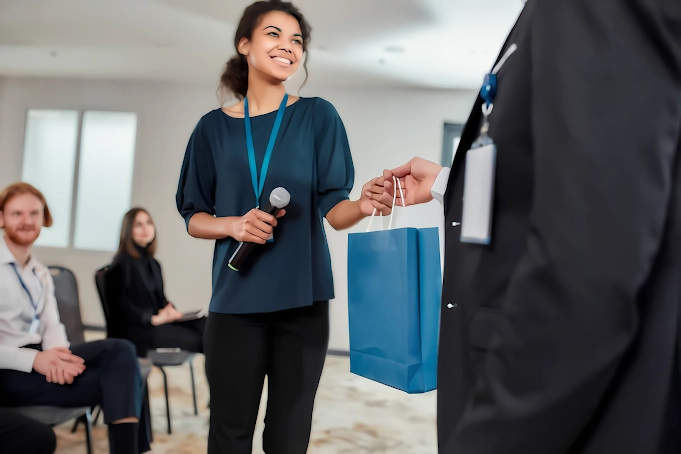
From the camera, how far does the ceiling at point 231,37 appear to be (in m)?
4.12

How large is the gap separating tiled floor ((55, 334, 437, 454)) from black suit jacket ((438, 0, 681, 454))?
2496mm

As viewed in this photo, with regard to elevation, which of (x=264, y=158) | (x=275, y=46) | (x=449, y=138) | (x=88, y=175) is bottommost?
Result: (x=264, y=158)

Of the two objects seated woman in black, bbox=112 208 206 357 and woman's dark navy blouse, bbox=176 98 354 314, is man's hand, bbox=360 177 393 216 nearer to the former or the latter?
woman's dark navy blouse, bbox=176 98 354 314

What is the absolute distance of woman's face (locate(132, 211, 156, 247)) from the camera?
349 centimetres

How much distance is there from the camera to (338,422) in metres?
3.46

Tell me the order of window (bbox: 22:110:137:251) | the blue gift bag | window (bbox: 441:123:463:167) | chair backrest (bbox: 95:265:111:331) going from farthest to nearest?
window (bbox: 22:110:137:251) < window (bbox: 441:123:463:167) < chair backrest (bbox: 95:265:111:331) < the blue gift bag

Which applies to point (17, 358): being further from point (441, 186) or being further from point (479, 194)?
point (479, 194)

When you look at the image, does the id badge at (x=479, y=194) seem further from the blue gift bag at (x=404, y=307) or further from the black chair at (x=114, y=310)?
the black chair at (x=114, y=310)

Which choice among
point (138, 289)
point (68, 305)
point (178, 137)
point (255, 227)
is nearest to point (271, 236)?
point (255, 227)

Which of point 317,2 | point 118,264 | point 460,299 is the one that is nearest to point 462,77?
point 317,2

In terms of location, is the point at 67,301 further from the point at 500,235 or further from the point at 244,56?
the point at 500,235

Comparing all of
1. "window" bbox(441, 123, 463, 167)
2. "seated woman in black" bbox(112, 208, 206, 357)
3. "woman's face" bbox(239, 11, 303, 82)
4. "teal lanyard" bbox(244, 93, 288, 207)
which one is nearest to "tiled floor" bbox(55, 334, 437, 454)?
"seated woman in black" bbox(112, 208, 206, 357)

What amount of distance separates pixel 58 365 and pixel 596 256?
204cm

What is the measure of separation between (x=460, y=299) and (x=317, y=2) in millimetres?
3699
